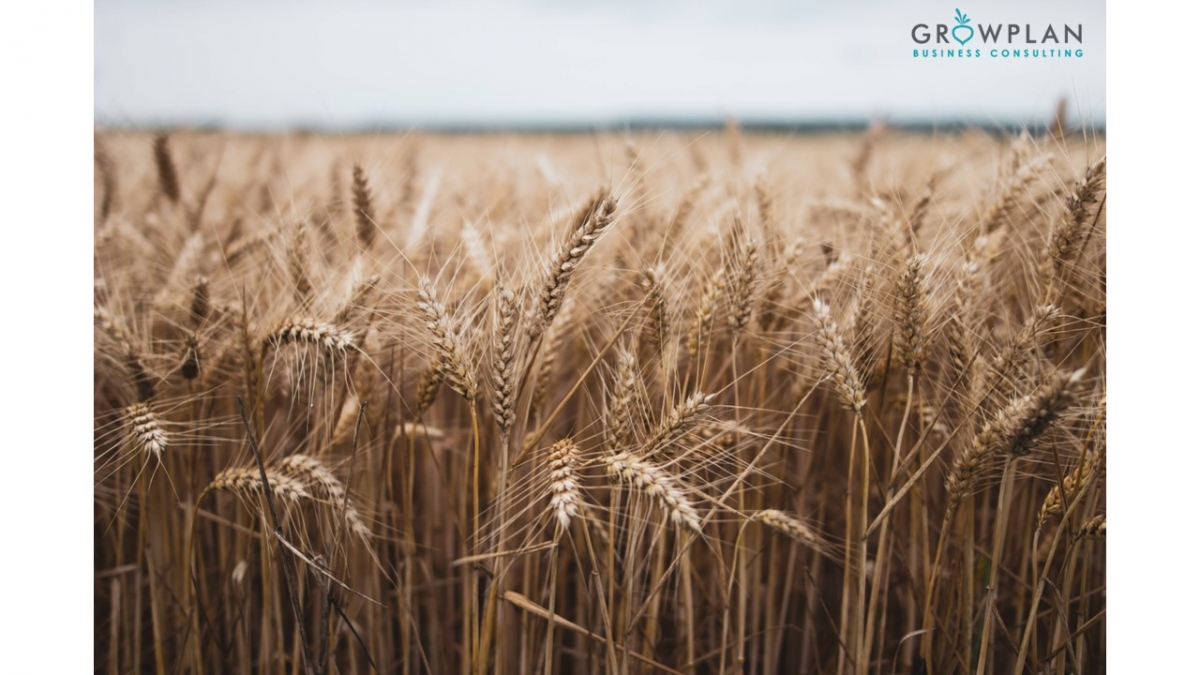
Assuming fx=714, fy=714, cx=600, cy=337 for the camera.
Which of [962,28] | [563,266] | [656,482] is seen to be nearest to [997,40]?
[962,28]

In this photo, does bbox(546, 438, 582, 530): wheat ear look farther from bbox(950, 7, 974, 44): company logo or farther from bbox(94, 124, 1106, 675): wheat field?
bbox(950, 7, 974, 44): company logo

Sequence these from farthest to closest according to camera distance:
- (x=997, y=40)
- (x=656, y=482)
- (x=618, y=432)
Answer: (x=997, y=40) < (x=618, y=432) < (x=656, y=482)

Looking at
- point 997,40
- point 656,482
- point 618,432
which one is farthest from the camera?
point 997,40

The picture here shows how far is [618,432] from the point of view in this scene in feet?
4.07

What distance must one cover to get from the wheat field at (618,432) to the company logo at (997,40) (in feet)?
0.93

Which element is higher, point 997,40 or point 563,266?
point 997,40

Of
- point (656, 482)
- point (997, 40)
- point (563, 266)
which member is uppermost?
point (997, 40)

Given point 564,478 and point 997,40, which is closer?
point 564,478

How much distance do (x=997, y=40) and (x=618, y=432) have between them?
4.76 ft

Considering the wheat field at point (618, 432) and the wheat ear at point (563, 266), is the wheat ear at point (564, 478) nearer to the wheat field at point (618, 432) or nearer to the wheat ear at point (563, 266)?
the wheat field at point (618, 432)

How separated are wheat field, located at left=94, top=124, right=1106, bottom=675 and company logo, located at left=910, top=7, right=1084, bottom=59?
283mm

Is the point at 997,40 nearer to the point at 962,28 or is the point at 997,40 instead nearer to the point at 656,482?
the point at 962,28

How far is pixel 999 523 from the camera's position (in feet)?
4.33
